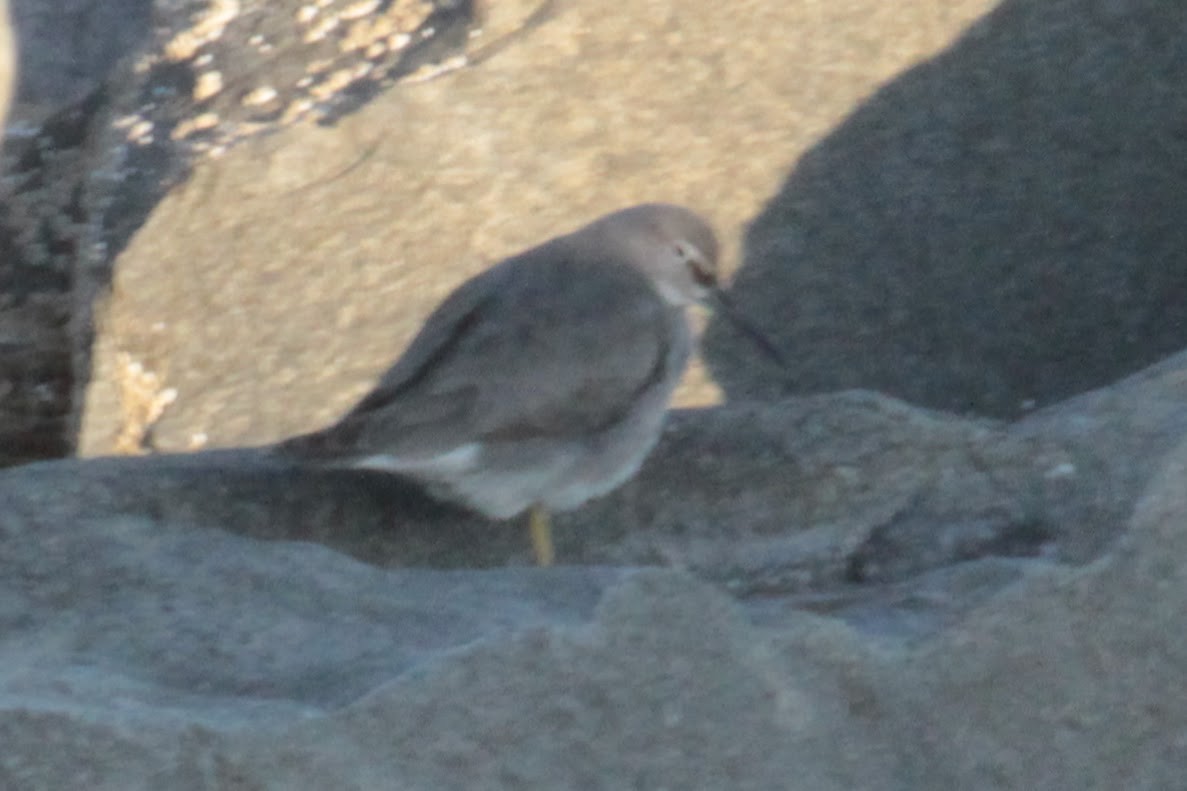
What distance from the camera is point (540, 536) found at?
3.92m

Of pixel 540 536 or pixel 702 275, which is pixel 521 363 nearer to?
pixel 540 536

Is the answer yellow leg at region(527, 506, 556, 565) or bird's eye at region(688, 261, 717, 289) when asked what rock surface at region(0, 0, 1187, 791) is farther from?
bird's eye at region(688, 261, 717, 289)

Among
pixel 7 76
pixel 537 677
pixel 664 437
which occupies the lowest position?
pixel 664 437

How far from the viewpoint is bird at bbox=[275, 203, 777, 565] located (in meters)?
3.73

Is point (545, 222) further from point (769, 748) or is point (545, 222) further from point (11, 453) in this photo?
point (769, 748)

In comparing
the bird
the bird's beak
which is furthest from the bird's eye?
the bird

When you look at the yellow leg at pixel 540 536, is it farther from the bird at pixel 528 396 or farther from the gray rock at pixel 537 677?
the gray rock at pixel 537 677

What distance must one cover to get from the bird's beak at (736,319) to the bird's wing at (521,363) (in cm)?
39

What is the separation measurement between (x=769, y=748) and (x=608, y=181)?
2980 millimetres

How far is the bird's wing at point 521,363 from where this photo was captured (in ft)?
12.3

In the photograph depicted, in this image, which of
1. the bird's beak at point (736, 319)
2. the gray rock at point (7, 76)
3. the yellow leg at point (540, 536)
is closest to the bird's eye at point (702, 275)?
the bird's beak at point (736, 319)

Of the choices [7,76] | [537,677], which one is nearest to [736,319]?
[537,677]

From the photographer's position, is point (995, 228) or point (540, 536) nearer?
point (540, 536)

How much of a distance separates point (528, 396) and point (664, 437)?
1.53ft
